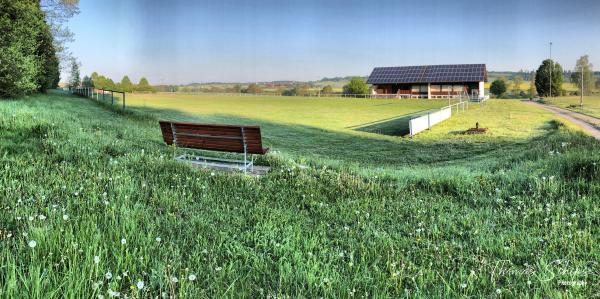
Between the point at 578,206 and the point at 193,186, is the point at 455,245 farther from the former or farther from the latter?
the point at 193,186

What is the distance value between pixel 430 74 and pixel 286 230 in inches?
2484

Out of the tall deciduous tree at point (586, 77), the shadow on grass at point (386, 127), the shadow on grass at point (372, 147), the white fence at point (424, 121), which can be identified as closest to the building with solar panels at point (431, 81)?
the tall deciduous tree at point (586, 77)

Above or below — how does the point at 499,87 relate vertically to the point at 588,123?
above

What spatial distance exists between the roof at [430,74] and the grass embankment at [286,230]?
187ft

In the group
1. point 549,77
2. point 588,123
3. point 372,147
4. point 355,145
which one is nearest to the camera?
A: point 372,147

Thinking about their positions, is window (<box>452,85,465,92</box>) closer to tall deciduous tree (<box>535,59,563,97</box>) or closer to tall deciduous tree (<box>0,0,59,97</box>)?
tall deciduous tree (<box>535,59,563,97</box>)

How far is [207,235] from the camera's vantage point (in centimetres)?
363

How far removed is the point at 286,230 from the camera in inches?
151

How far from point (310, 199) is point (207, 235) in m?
1.81

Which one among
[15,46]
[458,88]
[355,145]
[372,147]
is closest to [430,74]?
[458,88]

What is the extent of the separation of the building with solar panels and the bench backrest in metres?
55.6

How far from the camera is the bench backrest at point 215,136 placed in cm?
666

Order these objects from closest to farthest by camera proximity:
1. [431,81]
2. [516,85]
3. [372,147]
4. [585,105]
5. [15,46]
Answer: [372,147] → [15,46] → [585,105] → [431,81] → [516,85]

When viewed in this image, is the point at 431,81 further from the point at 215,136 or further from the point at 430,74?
the point at 215,136
